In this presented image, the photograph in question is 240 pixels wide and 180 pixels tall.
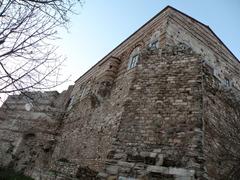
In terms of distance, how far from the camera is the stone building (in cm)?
518

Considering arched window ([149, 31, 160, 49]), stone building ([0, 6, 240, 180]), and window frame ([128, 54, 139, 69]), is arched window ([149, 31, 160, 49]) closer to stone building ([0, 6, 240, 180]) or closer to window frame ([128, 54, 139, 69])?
stone building ([0, 6, 240, 180])

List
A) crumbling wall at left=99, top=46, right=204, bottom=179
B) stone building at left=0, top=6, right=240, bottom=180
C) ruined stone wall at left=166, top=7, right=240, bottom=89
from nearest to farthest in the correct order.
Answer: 1. crumbling wall at left=99, top=46, right=204, bottom=179
2. stone building at left=0, top=6, right=240, bottom=180
3. ruined stone wall at left=166, top=7, right=240, bottom=89

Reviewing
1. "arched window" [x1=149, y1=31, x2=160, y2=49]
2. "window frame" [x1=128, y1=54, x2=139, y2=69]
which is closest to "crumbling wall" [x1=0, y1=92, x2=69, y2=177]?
"window frame" [x1=128, y1=54, x2=139, y2=69]

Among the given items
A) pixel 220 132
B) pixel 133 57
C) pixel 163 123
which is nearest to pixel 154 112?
pixel 163 123

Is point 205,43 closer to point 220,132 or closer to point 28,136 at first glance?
point 220,132

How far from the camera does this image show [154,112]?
6.00m

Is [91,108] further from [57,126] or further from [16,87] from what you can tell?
[16,87]

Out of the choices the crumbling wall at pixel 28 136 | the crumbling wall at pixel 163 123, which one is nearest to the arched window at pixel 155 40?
the crumbling wall at pixel 163 123

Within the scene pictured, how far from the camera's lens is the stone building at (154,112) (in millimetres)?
5180

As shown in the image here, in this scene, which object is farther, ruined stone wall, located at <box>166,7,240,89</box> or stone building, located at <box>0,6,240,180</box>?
ruined stone wall, located at <box>166,7,240,89</box>

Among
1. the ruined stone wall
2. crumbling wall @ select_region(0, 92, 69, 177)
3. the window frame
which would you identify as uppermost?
the ruined stone wall

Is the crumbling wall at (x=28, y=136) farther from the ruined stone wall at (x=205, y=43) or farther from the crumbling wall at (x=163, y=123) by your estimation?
the ruined stone wall at (x=205, y=43)

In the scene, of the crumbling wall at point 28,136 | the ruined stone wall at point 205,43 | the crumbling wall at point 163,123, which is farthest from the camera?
the crumbling wall at point 28,136

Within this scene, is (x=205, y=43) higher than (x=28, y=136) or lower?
higher
